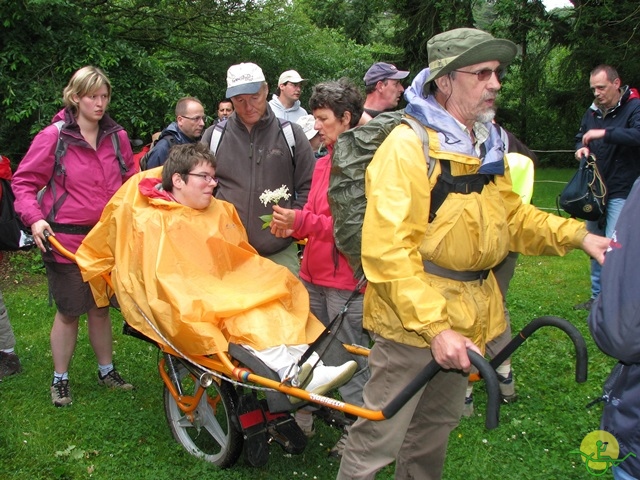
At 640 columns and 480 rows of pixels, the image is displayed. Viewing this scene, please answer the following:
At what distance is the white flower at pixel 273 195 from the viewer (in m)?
4.50

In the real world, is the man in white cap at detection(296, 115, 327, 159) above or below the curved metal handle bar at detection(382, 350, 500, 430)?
below

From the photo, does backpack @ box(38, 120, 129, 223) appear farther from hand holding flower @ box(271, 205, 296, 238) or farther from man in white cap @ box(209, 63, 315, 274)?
hand holding flower @ box(271, 205, 296, 238)

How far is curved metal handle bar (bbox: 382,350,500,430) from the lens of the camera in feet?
7.30

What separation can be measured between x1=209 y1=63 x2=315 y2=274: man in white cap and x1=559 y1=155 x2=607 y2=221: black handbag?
289 centimetres

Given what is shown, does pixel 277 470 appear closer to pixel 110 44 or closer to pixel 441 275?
pixel 441 275

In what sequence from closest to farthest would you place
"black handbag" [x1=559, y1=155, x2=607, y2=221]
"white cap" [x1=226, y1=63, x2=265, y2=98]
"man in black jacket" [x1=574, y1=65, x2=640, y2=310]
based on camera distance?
1. "white cap" [x1=226, y1=63, x2=265, y2=98]
2. "black handbag" [x1=559, y1=155, x2=607, y2=221]
3. "man in black jacket" [x1=574, y1=65, x2=640, y2=310]

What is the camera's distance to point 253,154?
4578 millimetres

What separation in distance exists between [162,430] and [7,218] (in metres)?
2.03

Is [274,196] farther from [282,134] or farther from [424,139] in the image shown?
[424,139]

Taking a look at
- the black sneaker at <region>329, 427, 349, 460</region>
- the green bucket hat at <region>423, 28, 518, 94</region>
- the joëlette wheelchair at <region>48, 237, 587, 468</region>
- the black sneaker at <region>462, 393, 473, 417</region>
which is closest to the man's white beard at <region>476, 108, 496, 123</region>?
the green bucket hat at <region>423, 28, 518, 94</region>

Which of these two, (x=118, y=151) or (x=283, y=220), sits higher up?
(x=283, y=220)

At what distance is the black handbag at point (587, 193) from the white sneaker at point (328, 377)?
3.66 metres

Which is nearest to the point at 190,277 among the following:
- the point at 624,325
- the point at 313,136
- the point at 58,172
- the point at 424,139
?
the point at 58,172

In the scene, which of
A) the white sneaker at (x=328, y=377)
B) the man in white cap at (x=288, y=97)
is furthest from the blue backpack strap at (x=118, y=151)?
the man in white cap at (x=288, y=97)
